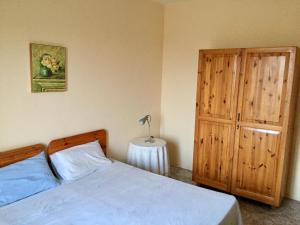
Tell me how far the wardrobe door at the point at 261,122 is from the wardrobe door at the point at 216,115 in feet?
0.33

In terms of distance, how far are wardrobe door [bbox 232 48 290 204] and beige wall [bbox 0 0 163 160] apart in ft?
4.74

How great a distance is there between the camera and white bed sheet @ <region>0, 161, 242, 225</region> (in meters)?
1.77

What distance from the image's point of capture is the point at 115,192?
217 centimetres

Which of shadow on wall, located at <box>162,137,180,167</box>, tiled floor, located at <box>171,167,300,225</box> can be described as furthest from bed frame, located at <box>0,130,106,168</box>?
tiled floor, located at <box>171,167,300,225</box>

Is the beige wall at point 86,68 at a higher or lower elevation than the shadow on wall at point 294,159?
higher

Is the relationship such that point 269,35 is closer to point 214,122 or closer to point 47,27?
point 214,122

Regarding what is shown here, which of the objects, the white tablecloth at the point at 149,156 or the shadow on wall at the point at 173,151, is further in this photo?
the shadow on wall at the point at 173,151

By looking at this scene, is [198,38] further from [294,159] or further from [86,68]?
[294,159]

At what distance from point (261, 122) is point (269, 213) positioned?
1035 millimetres

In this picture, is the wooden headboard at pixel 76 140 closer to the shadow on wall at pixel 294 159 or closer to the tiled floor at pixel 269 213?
the tiled floor at pixel 269 213

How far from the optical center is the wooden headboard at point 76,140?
2.54m

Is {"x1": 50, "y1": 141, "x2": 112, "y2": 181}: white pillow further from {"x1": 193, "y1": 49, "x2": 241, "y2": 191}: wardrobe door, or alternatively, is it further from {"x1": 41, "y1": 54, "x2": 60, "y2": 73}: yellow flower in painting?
{"x1": 193, "y1": 49, "x2": 241, "y2": 191}: wardrobe door

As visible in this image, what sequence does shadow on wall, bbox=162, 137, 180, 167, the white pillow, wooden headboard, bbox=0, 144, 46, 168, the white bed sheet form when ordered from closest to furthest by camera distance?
1. the white bed sheet
2. wooden headboard, bbox=0, 144, 46, 168
3. the white pillow
4. shadow on wall, bbox=162, 137, 180, 167

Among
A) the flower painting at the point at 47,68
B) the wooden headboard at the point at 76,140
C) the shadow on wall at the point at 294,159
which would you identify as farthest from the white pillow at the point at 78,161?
the shadow on wall at the point at 294,159
